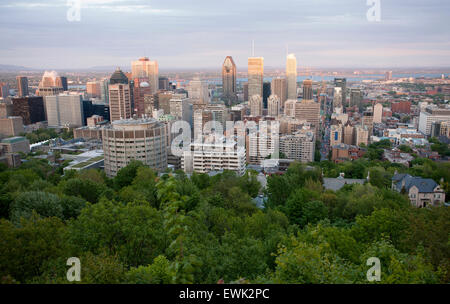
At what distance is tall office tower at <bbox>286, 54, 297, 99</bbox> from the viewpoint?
52.4 m

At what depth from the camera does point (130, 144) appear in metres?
16.1

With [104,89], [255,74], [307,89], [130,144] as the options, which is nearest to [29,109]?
[104,89]

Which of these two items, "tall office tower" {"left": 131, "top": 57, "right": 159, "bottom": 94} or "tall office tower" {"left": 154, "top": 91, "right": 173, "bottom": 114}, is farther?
"tall office tower" {"left": 131, "top": 57, "right": 159, "bottom": 94}

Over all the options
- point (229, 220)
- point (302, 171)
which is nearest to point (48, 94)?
point (302, 171)

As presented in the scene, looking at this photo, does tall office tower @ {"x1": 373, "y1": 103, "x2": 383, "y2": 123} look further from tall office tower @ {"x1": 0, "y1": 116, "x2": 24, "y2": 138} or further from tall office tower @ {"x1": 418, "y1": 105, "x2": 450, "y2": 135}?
tall office tower @ {"x1": 0, "y1": 116, "x2": 24, "y2": 138}

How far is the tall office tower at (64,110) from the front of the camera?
36.7 m

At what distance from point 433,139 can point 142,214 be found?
28056 mm

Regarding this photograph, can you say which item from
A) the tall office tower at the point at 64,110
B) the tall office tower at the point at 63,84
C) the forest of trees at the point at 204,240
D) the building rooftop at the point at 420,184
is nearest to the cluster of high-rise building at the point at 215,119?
the tall office tower at the point at 63,84

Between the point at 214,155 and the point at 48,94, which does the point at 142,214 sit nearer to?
the point at 214,155

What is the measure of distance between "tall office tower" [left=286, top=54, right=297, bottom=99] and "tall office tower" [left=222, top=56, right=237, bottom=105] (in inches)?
332

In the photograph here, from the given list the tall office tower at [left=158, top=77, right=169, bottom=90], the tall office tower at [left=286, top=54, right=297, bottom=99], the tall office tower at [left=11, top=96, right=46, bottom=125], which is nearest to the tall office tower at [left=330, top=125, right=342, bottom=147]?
the tall office tower at [left=286, top=54, right=297, bottom=99]

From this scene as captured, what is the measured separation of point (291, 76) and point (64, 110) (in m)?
32.1

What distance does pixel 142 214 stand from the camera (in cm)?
588

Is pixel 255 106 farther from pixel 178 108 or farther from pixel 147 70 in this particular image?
pixel 147 70
